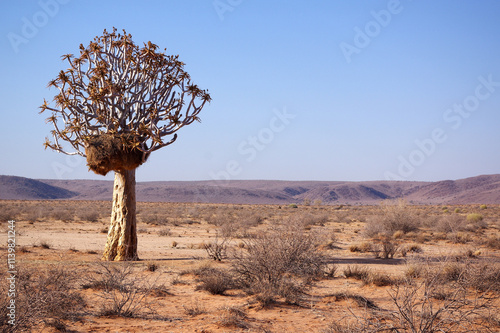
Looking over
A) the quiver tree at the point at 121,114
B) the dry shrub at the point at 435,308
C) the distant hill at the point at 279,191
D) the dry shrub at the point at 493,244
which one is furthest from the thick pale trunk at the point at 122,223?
the distant hill at the point at 279,191

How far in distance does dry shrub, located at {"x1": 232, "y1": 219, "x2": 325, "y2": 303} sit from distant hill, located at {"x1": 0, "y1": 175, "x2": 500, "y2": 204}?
9599 cm

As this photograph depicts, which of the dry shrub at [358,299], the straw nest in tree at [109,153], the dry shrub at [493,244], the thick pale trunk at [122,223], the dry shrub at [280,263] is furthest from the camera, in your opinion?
the dry shrub at [493,244]

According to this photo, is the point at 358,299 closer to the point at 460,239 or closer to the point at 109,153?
the point at 109,153

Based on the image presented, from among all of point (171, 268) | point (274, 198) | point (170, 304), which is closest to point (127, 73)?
point (171, 268)

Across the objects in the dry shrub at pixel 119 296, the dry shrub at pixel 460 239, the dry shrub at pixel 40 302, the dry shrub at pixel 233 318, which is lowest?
the dry shrub at pixel 460 239

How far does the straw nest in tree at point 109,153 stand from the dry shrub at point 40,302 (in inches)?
215

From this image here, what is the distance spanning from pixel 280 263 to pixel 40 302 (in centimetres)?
469

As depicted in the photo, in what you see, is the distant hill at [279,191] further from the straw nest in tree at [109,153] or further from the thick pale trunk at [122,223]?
the straw nest in tree at [109,153]

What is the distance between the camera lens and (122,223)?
42.5 feet

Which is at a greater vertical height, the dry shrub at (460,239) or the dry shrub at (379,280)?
the dry shrub at (379,280)

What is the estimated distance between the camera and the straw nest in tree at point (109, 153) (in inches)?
481

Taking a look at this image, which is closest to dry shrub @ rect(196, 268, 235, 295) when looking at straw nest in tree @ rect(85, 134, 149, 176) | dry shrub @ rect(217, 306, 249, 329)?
dry shrub @ rect(217, 306, 249, 329)

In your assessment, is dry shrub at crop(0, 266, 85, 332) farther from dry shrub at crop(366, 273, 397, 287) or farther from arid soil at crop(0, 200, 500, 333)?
dry shrub at crop(366, 273, 397, 287)

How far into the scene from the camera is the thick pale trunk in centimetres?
1291
